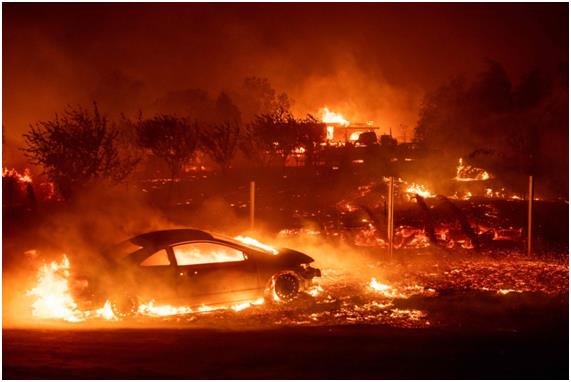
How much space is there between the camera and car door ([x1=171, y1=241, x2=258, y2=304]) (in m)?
9.23

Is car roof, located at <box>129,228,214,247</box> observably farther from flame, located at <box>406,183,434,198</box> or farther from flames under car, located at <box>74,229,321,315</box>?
flame, located at <box>406,183,434,198</box>

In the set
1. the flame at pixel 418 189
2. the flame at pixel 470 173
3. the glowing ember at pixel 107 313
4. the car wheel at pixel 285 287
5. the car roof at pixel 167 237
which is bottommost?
the glowing ember at pixel 107 313

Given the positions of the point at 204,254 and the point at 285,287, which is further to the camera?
the point at 285,287

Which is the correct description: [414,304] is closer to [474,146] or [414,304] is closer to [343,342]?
[343,342]

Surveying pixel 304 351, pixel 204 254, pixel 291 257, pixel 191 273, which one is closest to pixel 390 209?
pixel 291 257

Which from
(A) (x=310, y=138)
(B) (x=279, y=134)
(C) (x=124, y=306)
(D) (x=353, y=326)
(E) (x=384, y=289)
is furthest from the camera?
(A) (x=310, y=138)

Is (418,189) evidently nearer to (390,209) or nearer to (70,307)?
(390,209)

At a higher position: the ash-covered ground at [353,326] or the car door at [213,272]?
the car door at [213,272]

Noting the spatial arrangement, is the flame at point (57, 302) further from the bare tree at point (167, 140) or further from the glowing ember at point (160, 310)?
→ the bare tree at point (167, 140)

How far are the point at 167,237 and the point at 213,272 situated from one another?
95cm

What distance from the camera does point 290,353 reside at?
288 inches

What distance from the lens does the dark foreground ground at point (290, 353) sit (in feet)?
21.8

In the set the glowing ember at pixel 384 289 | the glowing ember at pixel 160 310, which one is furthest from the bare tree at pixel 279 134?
the glowing ember at pixel 160 310

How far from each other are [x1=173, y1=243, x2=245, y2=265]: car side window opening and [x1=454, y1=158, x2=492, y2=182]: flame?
2055cm
